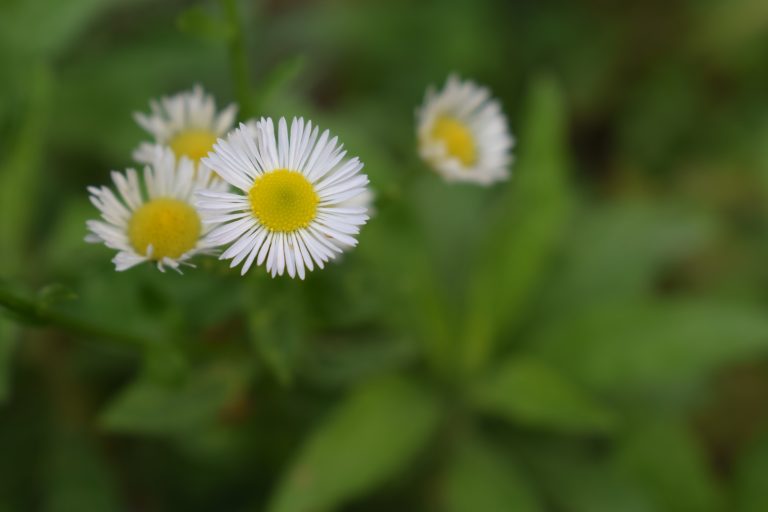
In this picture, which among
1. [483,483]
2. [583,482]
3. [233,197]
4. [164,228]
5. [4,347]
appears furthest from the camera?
[583,482]

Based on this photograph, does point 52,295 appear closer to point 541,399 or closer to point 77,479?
point 77,479

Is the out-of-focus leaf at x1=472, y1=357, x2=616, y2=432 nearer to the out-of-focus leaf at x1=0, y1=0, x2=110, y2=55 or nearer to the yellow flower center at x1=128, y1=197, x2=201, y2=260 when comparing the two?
the yellow flower center at x1=128, y1=197, x2=201, y2=260

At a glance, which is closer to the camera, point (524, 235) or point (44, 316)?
point (44, 316)

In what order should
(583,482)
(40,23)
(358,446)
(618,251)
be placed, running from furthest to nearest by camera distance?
(618,251)
(40,23)
(583,482)
(358,446)

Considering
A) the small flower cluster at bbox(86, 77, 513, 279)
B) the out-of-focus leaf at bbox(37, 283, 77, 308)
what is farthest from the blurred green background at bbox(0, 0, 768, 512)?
the small flower cluster at bbox(86, 77, 513, 279)

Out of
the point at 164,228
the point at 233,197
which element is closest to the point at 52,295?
the point at 164,228

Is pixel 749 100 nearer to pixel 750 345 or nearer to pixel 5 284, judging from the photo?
pixel 750 345

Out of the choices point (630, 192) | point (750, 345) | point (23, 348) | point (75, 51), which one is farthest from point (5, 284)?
point (630, 192)
